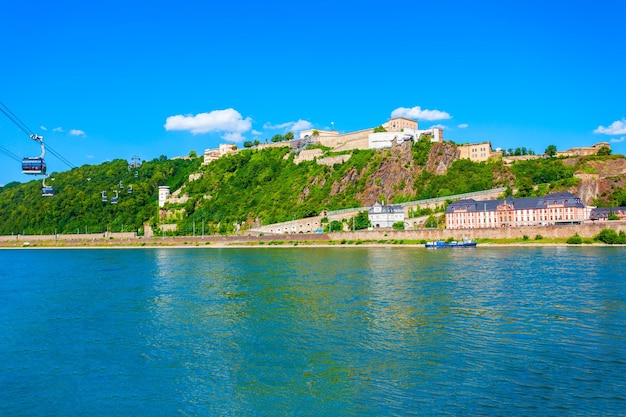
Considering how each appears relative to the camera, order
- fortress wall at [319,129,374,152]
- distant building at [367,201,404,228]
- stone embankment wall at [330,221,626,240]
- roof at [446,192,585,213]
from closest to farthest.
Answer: stone embankment wall at [330,221,626,240] < roof at [446,192,585,213] < distant building at [367,201,404,228] < fortress wall at [319,129,374,152]

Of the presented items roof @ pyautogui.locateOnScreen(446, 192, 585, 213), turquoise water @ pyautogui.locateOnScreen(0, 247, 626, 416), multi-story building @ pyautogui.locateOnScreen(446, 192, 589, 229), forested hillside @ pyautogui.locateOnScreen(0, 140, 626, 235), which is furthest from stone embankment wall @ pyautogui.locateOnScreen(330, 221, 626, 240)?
turquoise water @ pyautogui.locateOnScreen(0, 247, 626, 416)

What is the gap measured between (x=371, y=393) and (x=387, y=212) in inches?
2112

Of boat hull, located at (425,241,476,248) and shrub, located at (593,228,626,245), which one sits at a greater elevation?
shrub, located at (593,228,626,245)

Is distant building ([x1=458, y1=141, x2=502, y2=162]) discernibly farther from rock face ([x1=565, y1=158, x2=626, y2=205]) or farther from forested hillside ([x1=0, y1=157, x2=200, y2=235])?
forested hillside ([x1=0, y1=157, x2=200, y2=235])

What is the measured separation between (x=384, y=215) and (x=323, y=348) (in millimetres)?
50197

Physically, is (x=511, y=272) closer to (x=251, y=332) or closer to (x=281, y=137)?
(x=251, y=332)

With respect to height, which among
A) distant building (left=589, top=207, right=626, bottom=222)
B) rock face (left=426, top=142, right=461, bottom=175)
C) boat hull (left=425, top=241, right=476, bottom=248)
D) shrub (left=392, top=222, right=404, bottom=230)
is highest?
rock face (left=426, top=142, right=461, bottom=175)

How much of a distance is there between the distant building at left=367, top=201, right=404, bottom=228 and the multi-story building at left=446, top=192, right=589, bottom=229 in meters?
6.45

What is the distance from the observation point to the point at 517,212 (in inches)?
2223

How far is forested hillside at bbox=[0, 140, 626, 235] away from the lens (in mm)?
64125

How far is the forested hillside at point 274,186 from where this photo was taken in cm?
6412

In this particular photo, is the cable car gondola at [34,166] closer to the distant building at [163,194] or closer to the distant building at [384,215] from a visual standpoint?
the distant building at [384,215]

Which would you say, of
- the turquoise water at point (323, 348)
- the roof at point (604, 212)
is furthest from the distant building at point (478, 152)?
the turquoise water at point (323, 348)

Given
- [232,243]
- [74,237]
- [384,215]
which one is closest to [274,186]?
[232,243]
